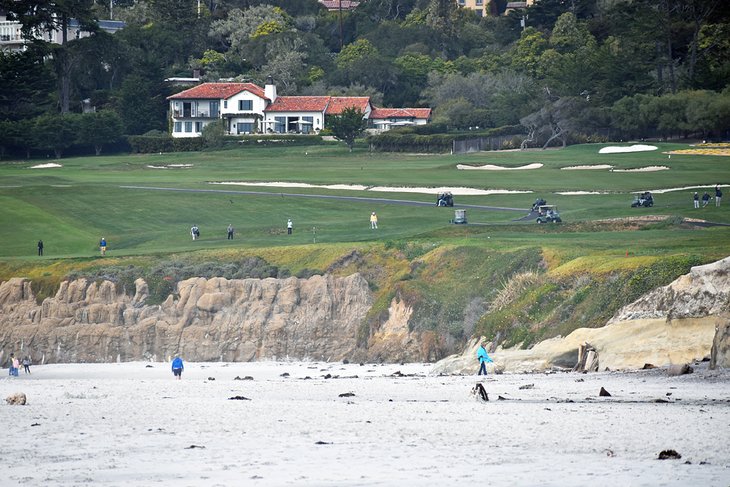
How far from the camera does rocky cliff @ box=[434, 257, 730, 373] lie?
40250mm

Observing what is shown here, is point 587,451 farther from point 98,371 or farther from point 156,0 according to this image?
point 156,0

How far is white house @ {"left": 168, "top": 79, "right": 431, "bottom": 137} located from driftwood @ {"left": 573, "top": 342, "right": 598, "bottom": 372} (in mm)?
107198

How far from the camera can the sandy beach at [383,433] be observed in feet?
81.6

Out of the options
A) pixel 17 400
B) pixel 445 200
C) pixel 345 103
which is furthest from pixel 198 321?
pixel 345 103

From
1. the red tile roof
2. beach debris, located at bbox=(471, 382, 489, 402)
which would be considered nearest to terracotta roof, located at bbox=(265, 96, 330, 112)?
the red tile roof

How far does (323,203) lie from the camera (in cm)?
9100

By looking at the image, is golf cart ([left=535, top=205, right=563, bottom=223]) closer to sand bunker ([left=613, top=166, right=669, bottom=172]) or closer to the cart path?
the cart path

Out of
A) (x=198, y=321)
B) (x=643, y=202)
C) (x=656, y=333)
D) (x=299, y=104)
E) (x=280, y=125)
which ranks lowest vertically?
(x=198, y=321)

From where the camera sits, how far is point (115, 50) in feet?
515

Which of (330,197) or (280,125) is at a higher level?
(280,125)

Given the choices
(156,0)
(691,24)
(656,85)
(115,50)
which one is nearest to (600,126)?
(656,85)

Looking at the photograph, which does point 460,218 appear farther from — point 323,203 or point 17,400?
point 17,400

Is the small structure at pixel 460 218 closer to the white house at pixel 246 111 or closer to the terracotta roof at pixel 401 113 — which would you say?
the white house at pixel 246 111

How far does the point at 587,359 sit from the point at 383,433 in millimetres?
13903
